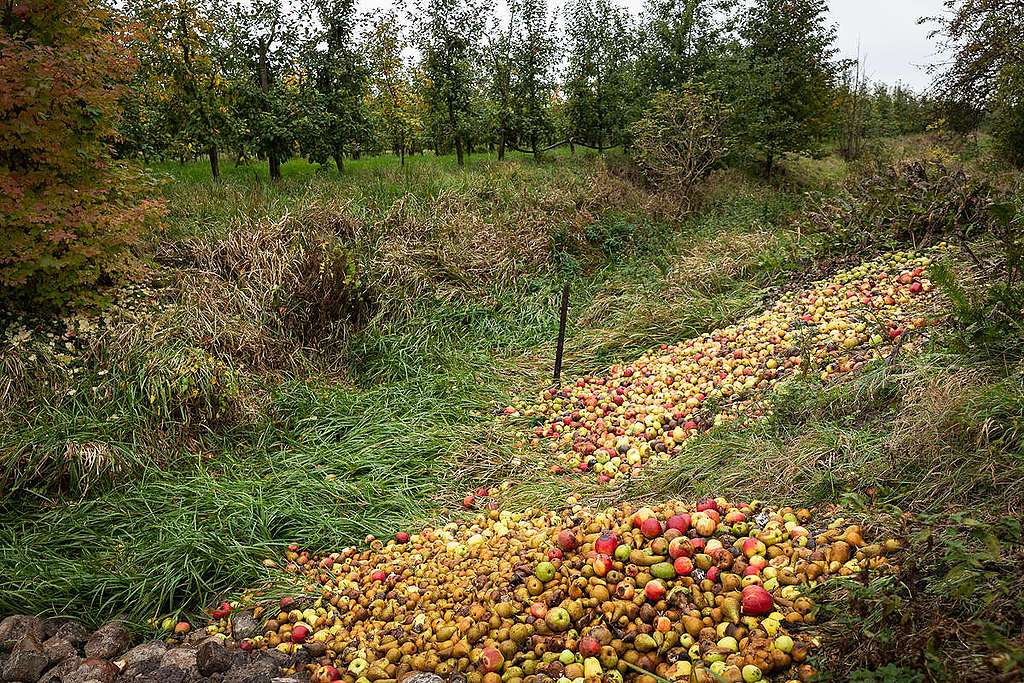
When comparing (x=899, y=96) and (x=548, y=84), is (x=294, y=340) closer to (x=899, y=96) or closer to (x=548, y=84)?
(x=548, y=84)

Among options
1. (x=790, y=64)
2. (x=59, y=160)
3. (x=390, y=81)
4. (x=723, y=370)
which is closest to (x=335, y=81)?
(x=390, y=81)

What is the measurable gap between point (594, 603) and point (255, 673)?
4.28ft

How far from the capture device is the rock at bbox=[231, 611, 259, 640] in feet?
7.88

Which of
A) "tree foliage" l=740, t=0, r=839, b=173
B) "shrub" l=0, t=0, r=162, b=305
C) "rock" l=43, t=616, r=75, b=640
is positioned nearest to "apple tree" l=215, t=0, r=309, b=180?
"shrub" l=0, t=0, r=162, b=305

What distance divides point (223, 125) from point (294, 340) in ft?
16.1

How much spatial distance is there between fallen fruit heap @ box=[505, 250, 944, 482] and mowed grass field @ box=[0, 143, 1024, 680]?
1.04 feet

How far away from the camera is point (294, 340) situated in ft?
18.0

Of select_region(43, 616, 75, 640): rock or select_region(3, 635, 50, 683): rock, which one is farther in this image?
select_region(43, 616, 75, 640): rock

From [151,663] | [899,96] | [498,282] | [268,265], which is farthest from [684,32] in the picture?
[899,96]

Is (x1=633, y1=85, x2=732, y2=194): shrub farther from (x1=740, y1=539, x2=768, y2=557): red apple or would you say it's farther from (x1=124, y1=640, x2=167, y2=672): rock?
(x1=124, y1=640, x2=167, y2=672): rock

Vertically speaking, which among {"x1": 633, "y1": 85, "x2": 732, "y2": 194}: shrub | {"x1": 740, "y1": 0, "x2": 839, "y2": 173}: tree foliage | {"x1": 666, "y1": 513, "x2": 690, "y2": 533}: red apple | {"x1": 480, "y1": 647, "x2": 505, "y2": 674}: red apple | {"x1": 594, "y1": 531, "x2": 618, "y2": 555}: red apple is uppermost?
{"x1": 740, "y1": 0, "x2": 839, "y2": 173}: tree foliage

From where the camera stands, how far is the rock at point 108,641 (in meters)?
2.38

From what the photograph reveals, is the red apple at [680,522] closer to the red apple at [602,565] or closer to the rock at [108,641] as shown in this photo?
the red apple at [602,565]

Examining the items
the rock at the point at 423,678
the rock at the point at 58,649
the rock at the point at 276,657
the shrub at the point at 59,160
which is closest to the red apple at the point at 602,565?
the rock at the point at 423,678
